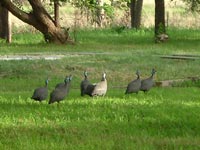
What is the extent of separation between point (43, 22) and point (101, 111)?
931 inches

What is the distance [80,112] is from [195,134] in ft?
8.40

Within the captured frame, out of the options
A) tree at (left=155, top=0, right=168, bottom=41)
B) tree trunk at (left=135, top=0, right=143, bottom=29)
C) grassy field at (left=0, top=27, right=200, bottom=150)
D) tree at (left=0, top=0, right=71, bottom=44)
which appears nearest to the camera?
grassy field at (left=0, top=27, right=200, bottom=150)

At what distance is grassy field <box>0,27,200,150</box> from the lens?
1005 centimetres

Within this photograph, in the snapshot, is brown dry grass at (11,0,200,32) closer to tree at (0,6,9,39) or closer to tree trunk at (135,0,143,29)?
tree trunk at (135,0,143,29)

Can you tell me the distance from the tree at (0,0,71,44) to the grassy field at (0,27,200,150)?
9425mm

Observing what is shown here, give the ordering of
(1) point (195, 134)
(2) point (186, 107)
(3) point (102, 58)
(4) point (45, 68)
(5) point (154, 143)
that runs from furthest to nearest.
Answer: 1. (3) point (102, 58)
2. (4) point (45, 68)
3. (2) point (186, 107)
4. (1) point (195, 134)
5. (5) point (154, 143)

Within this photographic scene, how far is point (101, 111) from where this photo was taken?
42.0ft

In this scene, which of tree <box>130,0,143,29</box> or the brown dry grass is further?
the brown dry grass

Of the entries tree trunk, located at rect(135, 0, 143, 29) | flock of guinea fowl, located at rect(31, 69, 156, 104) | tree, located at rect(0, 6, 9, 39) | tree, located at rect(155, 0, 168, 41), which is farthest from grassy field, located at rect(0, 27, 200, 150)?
tree trunk, located at rect(135, 0, 143, 29)

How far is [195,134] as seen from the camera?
35.7 feet

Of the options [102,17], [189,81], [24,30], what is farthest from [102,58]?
[102,17]

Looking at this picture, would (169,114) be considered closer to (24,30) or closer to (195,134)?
(195,134)

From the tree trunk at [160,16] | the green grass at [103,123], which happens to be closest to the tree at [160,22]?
the tree trunk at [160,16]

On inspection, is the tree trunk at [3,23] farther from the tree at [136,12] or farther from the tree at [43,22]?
the tree at [136,12]
